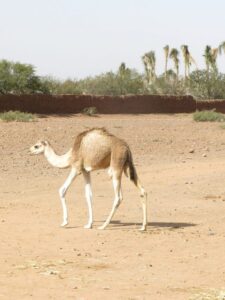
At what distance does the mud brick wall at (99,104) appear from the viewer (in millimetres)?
46188

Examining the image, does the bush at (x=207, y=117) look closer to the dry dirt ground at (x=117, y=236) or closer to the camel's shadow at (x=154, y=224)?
the dry dirt ground at (x=117, y=236)

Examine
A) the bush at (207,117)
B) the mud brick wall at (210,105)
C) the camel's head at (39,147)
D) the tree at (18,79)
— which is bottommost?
the bush at (207,117)

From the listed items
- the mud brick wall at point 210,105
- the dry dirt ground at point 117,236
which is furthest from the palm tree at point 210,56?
the dry dirt ground at point 117,236

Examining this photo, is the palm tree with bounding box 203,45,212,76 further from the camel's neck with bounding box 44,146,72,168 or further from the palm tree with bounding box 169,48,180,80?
the camel's neck with bounding box 44,146,72,168

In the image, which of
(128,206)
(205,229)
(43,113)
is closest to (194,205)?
(128,206)

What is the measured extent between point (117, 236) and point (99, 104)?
37.9m

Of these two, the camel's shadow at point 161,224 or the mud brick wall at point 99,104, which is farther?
the mud brick wall at point 99,104

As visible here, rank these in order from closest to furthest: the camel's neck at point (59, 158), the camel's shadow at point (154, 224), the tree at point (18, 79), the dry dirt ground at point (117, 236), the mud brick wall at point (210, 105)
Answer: the dry dirt ground at point (117, 236)
the camel's shadow at point (154, 224)
the camel's neck at point (59, 158)
the tree at point (18, 79)
the mud brick wall at point (210, 105)

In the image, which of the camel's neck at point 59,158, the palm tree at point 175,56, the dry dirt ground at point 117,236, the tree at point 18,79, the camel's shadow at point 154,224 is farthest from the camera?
the palm tree at point 175,56

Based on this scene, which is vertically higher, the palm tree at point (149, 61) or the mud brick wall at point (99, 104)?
the palm tree at point (149, 61)

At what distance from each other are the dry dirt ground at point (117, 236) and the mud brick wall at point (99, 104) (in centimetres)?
1814

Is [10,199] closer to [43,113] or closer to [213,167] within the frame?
[213,167]

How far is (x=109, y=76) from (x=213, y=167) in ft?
172

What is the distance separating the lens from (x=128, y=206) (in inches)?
687
